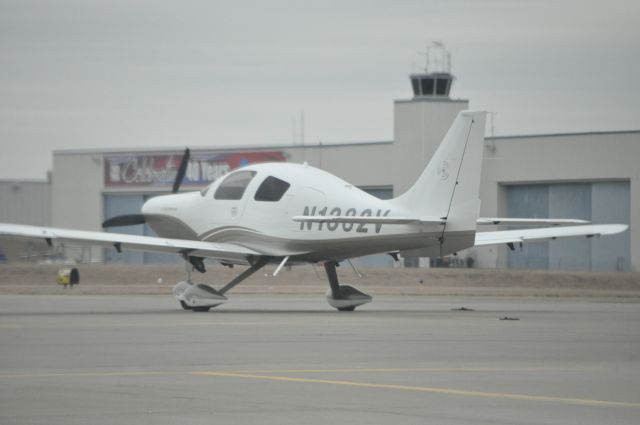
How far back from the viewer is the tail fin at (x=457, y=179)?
72.8ft

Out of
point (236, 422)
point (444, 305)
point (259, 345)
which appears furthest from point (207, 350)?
point (444, 305)

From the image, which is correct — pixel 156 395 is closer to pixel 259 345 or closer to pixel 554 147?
pixel 259 345

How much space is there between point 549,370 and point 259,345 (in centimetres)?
461

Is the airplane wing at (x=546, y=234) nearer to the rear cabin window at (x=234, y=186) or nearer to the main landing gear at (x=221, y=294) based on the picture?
the main landing gear at (x=221, y=294)

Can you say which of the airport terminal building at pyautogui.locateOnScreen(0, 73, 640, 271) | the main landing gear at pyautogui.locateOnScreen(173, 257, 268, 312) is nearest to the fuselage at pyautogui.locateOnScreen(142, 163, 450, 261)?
the main landing gear at pyautogui.locateOnScreen(173, 257, 268, 312)

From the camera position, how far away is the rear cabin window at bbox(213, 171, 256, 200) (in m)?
26.1

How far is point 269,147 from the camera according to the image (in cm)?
6975

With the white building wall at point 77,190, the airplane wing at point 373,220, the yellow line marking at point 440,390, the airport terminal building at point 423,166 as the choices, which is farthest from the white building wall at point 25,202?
the yellow line marking at point 440,390

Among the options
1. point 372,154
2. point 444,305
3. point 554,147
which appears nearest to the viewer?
point 444,305

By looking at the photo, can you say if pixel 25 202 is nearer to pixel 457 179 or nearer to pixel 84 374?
pixel 457 179

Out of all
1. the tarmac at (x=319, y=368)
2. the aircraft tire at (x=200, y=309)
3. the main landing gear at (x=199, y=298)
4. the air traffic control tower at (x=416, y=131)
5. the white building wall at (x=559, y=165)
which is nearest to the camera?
the tarmac at (x=319, y=368)

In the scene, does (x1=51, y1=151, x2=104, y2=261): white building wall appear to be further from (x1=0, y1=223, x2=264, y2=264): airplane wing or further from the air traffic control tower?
(x1=0, y1=223, x2=264, y2=264): airplane wing

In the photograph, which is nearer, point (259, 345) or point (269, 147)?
point (259, 345)

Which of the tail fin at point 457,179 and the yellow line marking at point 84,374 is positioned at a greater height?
the tail fin at point 457,179
